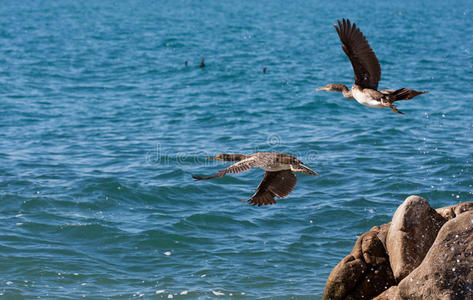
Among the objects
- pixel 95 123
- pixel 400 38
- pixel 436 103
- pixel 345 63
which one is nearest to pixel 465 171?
pixel 436 103

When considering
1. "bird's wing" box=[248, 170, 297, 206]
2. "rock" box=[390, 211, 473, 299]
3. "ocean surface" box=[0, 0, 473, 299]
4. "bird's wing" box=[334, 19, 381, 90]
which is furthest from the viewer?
"ocean surface" box=[0, 0, 473, 299]

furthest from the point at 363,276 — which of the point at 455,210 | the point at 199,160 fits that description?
the point at 199,160

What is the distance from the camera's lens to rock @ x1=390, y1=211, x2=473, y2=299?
777cm

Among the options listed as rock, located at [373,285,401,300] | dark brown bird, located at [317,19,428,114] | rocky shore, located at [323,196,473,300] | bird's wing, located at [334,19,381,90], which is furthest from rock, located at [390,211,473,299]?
bird's wing, located at [334,19,381,90]

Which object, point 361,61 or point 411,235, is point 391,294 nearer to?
point 411,235

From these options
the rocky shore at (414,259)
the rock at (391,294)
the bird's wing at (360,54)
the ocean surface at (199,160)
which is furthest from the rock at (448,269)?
the ocean surface at (199,160)

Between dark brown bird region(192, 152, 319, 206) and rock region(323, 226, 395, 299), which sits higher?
dark brown bird region(192, 152, 319, 206)

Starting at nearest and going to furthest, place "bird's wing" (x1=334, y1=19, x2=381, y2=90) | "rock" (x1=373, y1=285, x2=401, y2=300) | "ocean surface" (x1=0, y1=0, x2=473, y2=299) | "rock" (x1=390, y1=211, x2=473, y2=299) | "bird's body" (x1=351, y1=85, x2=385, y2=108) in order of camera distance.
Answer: "rock" (x1=390, y1=211, x2=473, y2=299) → "rock" (x1=373, y1=285, x2=401, y2=300) → "bird's body" (x1=351, y1=85, x2=385, y2=108) → "bird's wing" (x1=334, y1=19, x2=381, y2=90) → "ocean surface" (x1=0, y1=0, x2=473, y2=299)

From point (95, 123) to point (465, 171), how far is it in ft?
37.6

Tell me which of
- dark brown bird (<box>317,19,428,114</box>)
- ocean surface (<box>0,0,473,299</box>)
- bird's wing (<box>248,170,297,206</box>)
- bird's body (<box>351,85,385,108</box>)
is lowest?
ocean surface (<box>0,0,473,299</box>)

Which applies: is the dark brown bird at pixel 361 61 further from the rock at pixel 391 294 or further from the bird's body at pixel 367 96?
the rock at pixel 391 294

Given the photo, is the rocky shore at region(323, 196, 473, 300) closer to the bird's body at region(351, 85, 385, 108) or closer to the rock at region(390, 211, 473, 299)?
the rock at region(390, 211, 473, 299)

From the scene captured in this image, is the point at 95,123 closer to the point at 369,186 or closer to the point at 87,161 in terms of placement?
the point at 87,161

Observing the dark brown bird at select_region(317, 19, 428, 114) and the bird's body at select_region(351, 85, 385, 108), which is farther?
the dark brown bird at select_region(317, 19, 428, 114)
